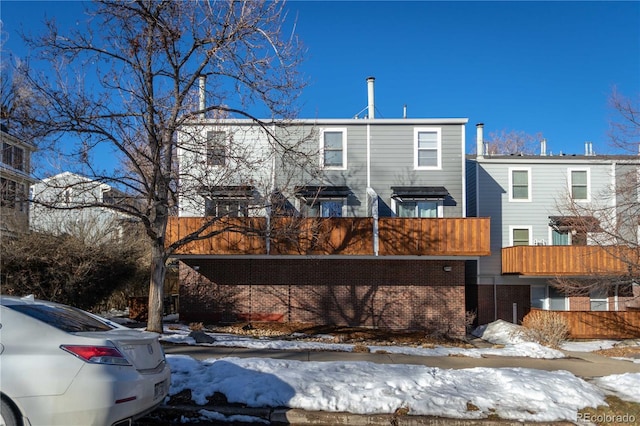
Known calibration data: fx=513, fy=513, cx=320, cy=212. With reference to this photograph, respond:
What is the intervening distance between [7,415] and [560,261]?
20.9m

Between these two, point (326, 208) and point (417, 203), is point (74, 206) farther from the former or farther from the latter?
point (417, 203)

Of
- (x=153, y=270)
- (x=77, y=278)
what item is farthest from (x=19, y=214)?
(x=153, y=270)

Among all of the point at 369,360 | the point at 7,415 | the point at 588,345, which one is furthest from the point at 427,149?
the point at 7,415

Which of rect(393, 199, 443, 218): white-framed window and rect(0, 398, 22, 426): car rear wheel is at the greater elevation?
rect(393, 199, 443, 218): white-framed window

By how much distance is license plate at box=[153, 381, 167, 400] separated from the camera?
512cm

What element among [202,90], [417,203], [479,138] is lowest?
[417,203]

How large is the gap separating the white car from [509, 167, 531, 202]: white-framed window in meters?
21.6

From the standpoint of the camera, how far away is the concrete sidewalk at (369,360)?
612cm

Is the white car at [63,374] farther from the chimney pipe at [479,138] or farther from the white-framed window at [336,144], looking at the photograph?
the chimney pipe at [479,138]

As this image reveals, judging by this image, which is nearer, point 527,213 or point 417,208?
point 417,208

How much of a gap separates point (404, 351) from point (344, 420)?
19.6ft

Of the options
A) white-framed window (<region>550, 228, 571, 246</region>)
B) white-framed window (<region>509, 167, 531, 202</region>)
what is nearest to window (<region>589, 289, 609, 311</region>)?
white-framed window (<region>550, 228, 571, 246</region>)

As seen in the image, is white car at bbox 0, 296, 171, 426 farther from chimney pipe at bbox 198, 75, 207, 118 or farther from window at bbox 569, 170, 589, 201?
window at bbox 569, 170, 589, 201

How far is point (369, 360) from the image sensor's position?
9.73 m
